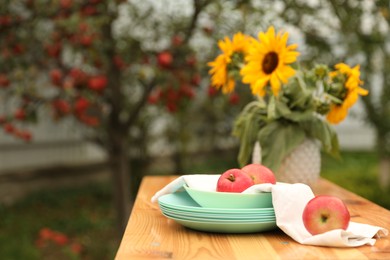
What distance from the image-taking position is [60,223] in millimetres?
5324

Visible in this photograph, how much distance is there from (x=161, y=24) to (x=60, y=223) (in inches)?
88.9

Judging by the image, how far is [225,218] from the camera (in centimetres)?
138

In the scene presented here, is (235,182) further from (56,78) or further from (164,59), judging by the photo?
(56,78)

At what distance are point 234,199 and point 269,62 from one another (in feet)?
2.36

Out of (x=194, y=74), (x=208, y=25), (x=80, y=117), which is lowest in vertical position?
(x=80, y=117)

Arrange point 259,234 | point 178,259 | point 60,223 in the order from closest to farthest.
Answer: point 178,259 → point 259,234 → point 60,223

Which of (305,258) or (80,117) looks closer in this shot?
(305,258)

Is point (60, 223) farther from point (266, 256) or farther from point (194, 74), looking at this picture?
→ point (266, 256)

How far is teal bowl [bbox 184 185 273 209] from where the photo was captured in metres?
1.46

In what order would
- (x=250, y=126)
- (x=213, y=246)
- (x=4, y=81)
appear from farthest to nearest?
(x=4, y=81), (x=250, y=126), (x=213, y=246)

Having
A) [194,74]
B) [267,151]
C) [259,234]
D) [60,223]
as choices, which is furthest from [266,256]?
[60,223]

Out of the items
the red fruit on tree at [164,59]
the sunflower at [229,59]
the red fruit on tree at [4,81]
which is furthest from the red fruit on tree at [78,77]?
the sunflower at [229,59]

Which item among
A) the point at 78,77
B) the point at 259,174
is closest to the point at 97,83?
the point at 78,77

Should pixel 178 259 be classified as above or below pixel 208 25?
below
